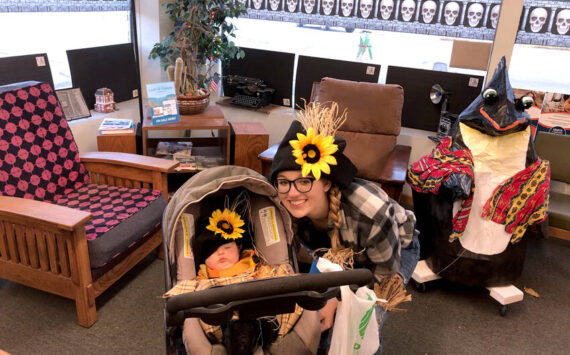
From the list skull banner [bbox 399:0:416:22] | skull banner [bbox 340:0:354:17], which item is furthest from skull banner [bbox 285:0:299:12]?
skull banner [bbox 399:0:416:22]

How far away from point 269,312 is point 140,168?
5.44ft

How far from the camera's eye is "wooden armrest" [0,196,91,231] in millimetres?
1965

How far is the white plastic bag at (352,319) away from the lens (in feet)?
4.43

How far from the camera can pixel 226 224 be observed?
6.01 ft

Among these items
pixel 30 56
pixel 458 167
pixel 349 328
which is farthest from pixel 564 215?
A: pixel 30 56

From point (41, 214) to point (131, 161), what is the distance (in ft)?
2.20

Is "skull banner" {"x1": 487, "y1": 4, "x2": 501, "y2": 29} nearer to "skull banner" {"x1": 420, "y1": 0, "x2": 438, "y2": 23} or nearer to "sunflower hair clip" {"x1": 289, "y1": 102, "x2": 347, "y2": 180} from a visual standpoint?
"skull banner" {"x1": 420, "y1": 0, "x2": 438, "y2": 23}

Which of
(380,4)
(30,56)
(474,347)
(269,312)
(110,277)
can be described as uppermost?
(380,4)

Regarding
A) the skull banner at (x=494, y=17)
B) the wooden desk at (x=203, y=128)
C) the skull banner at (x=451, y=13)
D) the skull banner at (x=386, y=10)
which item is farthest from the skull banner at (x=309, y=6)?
the skull banner at (x=494, y=17)

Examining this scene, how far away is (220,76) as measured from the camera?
3.90 meters

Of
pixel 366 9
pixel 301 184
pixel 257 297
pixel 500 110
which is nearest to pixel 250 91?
pixel 366 9

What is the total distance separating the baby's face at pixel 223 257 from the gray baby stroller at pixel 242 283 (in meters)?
0.07

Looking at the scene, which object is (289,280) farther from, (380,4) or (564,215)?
(380,4)

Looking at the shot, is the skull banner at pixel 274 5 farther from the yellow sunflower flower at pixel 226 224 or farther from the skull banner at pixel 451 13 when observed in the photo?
the yellow sunflower flower at pixel 226 224
